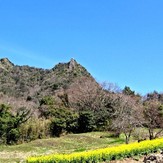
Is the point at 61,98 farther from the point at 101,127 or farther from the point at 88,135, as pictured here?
the point at 88,135

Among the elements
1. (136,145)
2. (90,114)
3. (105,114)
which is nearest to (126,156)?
(136,145)

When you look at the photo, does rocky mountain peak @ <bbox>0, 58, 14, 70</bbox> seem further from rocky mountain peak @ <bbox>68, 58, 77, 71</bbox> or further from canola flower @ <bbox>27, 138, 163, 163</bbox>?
canola flower @ <bbox>27, 138, 163, 163</bbox>

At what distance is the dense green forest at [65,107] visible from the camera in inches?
1020

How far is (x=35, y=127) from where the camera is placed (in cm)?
2711

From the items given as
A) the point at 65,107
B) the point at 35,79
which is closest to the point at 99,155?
the point at 65,107

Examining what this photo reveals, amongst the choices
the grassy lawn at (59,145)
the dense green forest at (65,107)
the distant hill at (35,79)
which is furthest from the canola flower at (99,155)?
A: the distant hill at (35,79)

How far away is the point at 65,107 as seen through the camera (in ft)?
113

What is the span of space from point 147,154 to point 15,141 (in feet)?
46.7

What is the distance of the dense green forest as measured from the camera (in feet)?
85.0

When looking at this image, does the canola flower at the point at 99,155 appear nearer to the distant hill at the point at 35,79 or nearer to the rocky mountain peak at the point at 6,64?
the distant hill at the point at 35,79

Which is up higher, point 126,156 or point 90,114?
point 90,114

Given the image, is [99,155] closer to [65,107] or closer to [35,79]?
[65,107]

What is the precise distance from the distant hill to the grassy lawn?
64.4 feet

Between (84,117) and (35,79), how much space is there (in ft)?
99.1
